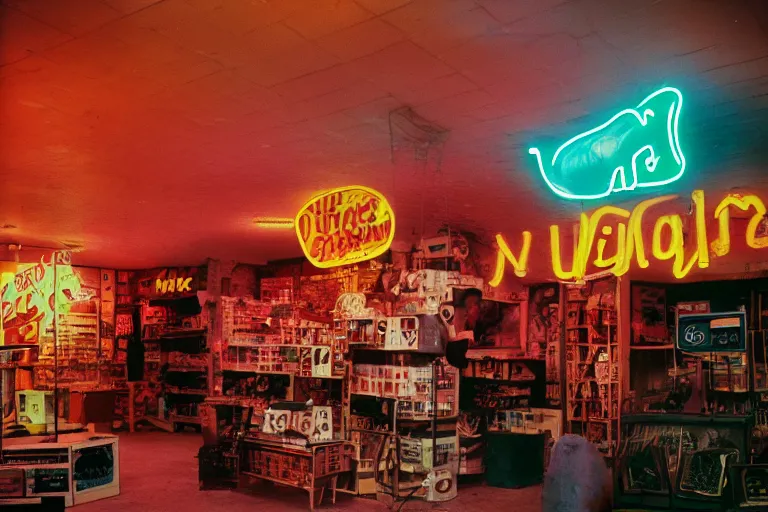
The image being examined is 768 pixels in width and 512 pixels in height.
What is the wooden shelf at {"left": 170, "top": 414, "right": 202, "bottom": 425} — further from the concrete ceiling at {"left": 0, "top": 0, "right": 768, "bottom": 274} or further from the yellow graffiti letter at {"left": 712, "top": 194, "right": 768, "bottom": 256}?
the yellow graffiti letter at {"left": 712, "top": 194, "right": 768, "bottom": 256}

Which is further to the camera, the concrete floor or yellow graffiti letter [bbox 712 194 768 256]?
the concrete floor

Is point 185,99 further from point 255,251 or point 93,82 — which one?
point 255,251

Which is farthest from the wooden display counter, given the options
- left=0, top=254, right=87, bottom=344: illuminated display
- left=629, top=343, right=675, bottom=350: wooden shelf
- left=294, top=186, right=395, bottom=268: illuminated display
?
left=629, top=343, right=675, bottom=350: wooden shelf

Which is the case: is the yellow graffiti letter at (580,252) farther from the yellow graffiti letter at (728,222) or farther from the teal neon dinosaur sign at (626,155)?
the yellow graffiti letter at (728,222)

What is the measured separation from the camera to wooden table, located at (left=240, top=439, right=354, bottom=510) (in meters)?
7.26

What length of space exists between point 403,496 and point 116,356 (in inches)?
385

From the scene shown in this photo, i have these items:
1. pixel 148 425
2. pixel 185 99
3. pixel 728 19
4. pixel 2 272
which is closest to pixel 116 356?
pixel 148 425

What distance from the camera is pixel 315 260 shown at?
595cm

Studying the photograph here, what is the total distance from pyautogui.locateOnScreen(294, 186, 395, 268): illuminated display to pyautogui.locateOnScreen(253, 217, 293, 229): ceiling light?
2981 mm

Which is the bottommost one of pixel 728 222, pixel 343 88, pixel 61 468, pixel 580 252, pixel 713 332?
pixel 61 468

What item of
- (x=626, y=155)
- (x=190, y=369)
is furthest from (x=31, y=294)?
(x=626, y=155)

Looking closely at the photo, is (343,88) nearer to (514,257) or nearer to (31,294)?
(514,257)

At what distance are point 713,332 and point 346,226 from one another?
340 cm

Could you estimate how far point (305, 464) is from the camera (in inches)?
288
